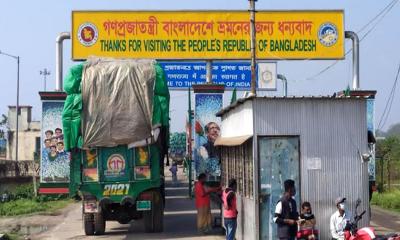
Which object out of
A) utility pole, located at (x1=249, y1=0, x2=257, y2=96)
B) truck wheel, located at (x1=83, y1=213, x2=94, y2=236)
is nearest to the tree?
utility pole, located at (x1=249, y1=0, x2=257, y2=96)

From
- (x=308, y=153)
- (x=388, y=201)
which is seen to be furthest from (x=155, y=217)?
(x=388, y=201)

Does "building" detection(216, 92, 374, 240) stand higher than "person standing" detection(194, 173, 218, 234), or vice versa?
"building" detection(216, 92, 374, 240)

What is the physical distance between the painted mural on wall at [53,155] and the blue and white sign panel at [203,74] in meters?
4.90

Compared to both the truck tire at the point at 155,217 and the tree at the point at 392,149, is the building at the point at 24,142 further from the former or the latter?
the truck tire at the point at 155,217

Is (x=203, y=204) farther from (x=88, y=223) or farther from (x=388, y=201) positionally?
(x=388, y=201)

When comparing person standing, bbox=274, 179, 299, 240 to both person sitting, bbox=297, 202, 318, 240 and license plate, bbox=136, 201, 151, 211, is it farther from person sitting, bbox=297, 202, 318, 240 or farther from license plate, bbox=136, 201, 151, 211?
license plate, bbox=136, 201, 151, 211

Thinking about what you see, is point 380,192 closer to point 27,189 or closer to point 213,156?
point 213,156

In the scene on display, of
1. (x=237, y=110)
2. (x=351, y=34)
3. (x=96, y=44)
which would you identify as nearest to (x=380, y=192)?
(x=351, y=34)

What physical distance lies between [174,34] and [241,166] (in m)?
12.2

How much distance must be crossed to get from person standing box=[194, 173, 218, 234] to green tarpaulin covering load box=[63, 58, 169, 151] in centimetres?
170

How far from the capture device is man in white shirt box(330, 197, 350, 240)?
10.8 m

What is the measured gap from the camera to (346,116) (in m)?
11.8

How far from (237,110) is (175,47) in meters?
11.6

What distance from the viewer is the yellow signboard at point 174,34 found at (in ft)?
80.9
